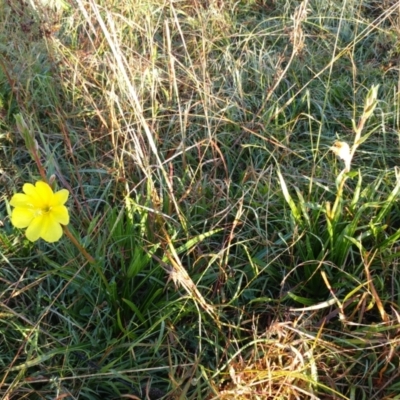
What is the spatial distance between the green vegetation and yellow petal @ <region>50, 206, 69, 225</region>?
15 cm

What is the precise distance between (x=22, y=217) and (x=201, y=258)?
0.55 m

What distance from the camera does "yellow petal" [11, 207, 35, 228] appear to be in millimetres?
1212

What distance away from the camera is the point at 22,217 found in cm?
122

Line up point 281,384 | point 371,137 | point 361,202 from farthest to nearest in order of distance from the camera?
point 371,137
point 361,202
point 281,384

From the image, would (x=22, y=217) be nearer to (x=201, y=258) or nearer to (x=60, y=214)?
(x=60, y=214)

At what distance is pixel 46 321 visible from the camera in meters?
1.50

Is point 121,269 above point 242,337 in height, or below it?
above

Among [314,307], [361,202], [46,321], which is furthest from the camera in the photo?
[361,202]

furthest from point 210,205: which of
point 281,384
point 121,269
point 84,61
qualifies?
point 84,61

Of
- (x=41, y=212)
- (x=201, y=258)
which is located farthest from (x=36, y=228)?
(x=201, y=258)

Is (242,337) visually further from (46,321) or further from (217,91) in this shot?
(217,91)

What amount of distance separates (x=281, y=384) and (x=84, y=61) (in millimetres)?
1630

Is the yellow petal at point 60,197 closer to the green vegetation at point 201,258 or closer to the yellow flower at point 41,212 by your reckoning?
the yellow flower at point 41,212

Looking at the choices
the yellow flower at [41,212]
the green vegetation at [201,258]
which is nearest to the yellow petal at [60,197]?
the yellow flower at [41,212]
